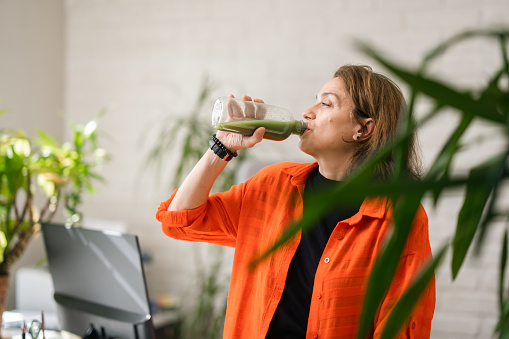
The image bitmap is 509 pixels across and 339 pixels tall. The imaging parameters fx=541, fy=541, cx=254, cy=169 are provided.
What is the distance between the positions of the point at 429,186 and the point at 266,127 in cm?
109

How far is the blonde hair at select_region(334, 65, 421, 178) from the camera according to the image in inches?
57.6

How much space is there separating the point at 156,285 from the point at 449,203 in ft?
5.76

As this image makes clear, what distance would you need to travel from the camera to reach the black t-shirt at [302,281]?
1395 mm

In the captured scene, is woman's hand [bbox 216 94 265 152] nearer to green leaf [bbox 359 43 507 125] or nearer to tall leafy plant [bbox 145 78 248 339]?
green leaf [bbox 359 43 507 125]

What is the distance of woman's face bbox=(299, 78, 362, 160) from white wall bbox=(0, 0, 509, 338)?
44.0 inches

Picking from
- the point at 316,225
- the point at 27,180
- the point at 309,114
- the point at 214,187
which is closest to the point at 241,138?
the point at 309,114

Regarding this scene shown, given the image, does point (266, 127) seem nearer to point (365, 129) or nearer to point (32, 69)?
point (365, 129)

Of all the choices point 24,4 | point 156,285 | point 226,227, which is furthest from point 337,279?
point 24,4

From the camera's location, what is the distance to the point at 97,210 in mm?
3471

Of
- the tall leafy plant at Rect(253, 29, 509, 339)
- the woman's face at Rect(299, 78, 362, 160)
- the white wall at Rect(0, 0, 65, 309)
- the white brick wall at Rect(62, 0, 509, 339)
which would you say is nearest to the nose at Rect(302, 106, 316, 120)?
the woman's face at Rect(299, 78, 362, 160)

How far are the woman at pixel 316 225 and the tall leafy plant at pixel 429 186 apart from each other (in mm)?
955

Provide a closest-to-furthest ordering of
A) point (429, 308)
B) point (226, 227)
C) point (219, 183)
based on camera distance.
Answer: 1. point (429, 308)
2. point (226, 227)
3. point (219, 183)

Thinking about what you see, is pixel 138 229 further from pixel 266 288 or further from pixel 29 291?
pixel 266 288

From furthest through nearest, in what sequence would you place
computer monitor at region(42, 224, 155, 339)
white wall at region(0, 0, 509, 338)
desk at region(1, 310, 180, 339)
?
white wall at region(0, 0, 509, 338) → desk at region(1, 310, 180, 339) → computer monitor at region(42, 224, 155, 339)
